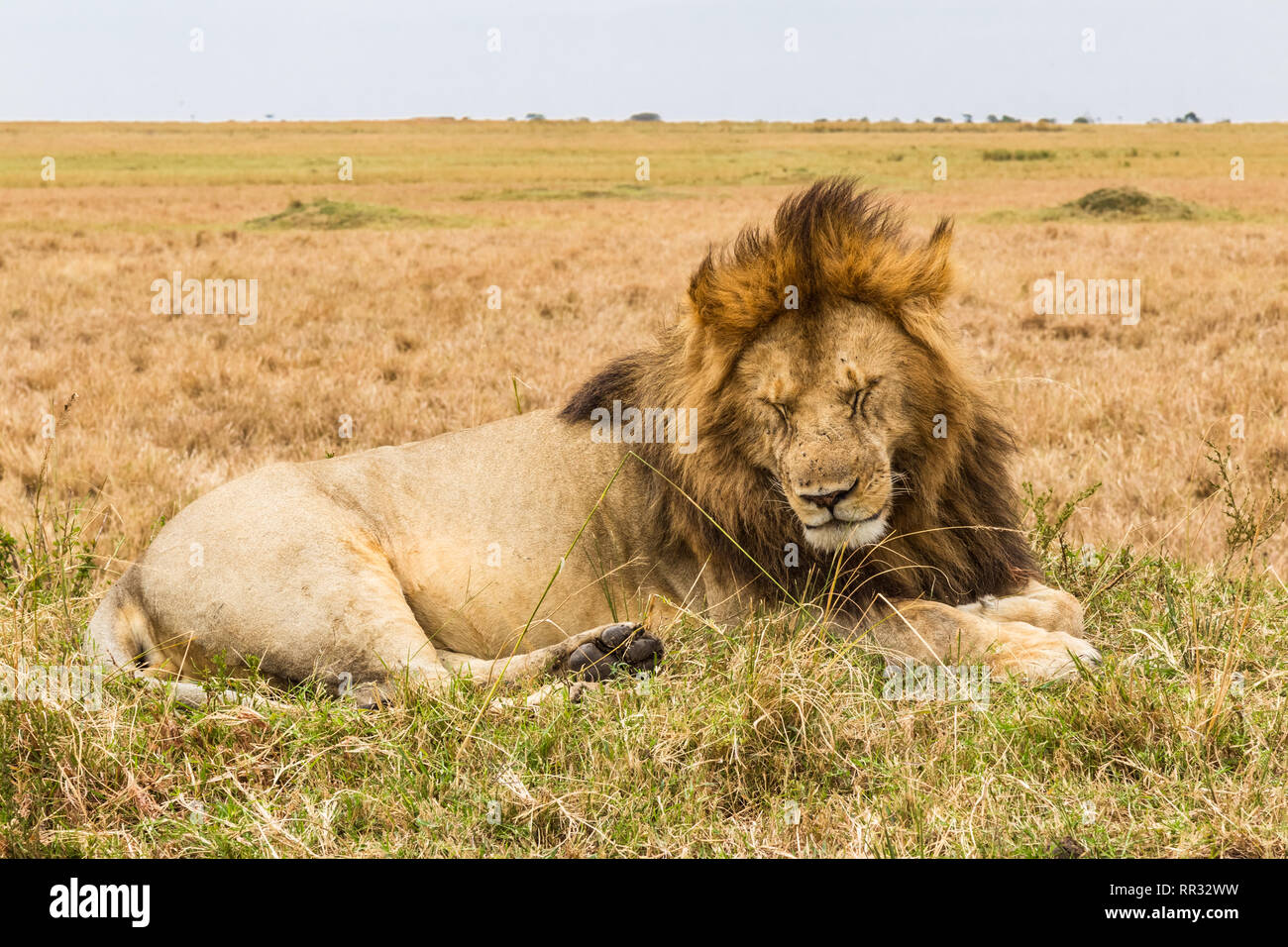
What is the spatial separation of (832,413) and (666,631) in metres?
1.20

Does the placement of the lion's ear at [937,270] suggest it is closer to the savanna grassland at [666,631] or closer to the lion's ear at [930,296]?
the lion's ear at [930,296]

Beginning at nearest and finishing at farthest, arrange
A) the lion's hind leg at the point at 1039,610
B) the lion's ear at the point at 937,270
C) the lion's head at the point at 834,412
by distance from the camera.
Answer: the lion's head at the point at 834,412 < the lion's ear at the point at 937,270 < the lion's hind leg at the point at 1039,610

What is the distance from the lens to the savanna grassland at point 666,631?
3457 millimetres

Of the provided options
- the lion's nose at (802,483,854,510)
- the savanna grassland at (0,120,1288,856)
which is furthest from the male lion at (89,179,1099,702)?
the savanna grassland at (0,120,1288,856)

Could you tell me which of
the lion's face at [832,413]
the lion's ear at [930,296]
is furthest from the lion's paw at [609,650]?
the lion's ear at [930,296]

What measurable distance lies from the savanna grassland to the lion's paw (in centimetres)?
11

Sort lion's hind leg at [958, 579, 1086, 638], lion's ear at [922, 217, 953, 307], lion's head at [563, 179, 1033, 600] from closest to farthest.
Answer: lion's head at [563, 179, 1033, 600]
lion's ear at [922, 217, 953, 307]
lion's hind leg at [958, 579, 1086, 638]

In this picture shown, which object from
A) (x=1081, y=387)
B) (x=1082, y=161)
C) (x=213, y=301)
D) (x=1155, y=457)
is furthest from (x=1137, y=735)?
(x=1082, y=161)

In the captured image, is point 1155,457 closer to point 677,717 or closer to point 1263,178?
point 677,717

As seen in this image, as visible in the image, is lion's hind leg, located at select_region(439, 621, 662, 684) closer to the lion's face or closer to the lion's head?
the lion's head

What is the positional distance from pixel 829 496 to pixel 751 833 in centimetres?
118

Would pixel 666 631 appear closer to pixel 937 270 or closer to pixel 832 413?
pixel 832 413

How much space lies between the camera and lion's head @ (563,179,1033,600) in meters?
4.06

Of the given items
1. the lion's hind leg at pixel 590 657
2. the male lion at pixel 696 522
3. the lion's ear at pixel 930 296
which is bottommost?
the lion's hind leg at pixel 590 657
